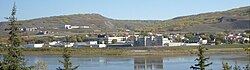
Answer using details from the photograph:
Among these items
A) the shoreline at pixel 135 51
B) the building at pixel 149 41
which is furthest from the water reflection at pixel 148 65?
the building at pixel 149 41

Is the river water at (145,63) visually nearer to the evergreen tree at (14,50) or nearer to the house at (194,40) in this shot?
the evergreen tree at (14,50)

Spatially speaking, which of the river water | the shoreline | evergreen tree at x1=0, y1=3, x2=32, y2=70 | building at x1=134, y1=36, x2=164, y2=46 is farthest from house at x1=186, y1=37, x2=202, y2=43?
evergreen tree at x1=0, y1=3, x2=32, y2=70

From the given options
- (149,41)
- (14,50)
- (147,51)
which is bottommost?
(147,51)

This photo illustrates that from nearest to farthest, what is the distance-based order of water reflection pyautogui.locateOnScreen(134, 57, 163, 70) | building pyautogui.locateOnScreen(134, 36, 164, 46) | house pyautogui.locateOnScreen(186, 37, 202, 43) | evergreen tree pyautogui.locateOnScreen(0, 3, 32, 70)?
evergreen tree pyautogui.locateOnScreen(0, 3, 32, 70)
water reflection pyautogui.locateOnScreen(134, 57, 163, 70)
building pyautogui.locateOnScreen(134, 36, 164, 46)
house pyautogui.locateOnScreen(186, 37, 202, 43)

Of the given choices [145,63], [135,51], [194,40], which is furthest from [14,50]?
[194,40]

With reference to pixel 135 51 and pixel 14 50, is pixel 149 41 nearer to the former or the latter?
pixel 135 51

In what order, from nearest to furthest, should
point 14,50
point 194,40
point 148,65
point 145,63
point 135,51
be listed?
point 14,50 → point 148,65 → point 145,63 → point 135,51 → point 194,40

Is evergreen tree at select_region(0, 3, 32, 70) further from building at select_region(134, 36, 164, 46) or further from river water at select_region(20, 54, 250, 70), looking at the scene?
building at select_region(134, 36, 164, 46)

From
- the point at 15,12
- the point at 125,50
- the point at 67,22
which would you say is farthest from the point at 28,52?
the point at 67,22

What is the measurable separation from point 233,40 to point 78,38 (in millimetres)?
12362

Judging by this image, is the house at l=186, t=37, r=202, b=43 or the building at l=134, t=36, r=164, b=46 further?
the house at l=186, t=37, r=202, b=43

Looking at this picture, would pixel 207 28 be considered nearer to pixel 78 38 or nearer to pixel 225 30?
pixel 225 30

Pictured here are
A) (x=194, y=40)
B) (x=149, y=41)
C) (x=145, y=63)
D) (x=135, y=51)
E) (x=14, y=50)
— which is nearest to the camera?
(x=14, y=50)

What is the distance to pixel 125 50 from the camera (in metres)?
30.0
